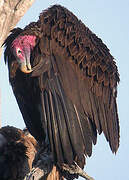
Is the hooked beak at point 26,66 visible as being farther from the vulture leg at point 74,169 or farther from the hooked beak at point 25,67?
the vulture leg at point 74,169

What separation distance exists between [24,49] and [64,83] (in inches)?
24.5

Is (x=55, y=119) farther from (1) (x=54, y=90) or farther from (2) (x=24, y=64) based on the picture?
(2) (x=24, y=64)

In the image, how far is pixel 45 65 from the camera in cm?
528

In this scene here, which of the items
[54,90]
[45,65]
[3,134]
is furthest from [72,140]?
[3,134]

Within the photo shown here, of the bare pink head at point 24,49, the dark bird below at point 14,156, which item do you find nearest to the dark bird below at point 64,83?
the bare pink head at point 24,49

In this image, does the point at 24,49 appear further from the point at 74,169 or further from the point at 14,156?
the point at 74,169

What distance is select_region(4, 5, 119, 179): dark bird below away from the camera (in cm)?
506

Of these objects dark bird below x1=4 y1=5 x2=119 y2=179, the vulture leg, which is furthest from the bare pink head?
the vulture leg

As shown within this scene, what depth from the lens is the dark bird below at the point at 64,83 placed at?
16.6 feet

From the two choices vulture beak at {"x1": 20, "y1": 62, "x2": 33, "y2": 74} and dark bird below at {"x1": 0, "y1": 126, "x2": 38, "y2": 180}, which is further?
dark bird below at {"x1": 0, "y1": 126, "x2": 38, "y2": 180}

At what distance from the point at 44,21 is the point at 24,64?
654 mm

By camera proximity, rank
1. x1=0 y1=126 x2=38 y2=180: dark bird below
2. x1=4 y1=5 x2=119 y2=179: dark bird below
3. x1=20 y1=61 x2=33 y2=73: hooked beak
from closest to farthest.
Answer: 1. x1=4 y1=5 x2=119 y2=179: dark bird below
2. x1=20 y1=61 x2=33 y2=73: hooked beak
3. x1=0 y1=126 x2=38 y2=180: dark bird below

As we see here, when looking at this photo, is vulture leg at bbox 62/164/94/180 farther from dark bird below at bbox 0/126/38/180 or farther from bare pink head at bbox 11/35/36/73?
bare pink head at bbox 11/35/36/73

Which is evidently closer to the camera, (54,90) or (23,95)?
(54,90)
